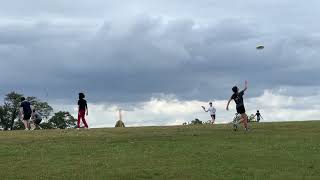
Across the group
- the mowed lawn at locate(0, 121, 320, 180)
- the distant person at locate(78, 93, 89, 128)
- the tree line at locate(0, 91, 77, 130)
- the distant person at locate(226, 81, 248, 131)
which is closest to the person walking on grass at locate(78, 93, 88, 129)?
the distant person at locate(78, 93, 89, 128)

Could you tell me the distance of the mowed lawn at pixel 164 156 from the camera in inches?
746

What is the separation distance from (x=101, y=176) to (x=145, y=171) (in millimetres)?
1437

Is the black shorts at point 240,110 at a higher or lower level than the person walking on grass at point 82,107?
lower

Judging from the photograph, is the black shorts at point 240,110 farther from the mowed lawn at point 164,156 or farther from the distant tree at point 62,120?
the distant tree at point 62,120

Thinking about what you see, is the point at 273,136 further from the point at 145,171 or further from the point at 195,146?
the point at 145,171

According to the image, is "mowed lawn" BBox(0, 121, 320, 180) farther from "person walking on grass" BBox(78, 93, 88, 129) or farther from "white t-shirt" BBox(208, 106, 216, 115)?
"white t-shirt" BBox(208, 106, 216, 115)

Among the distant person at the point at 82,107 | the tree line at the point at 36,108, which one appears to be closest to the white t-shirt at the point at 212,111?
the distant person at the point at 82,107

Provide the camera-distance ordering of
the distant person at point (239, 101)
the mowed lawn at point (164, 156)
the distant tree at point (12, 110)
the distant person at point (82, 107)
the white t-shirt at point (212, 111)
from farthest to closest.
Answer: the distant tree at point (12, 110) → the white t-shirt at point (212, 111) → the distant person at point (82, 107) → the distant person at point (239, 101) → the mowed lawn at point (164, 156)

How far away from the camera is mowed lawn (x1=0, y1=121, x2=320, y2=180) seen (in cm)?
1895

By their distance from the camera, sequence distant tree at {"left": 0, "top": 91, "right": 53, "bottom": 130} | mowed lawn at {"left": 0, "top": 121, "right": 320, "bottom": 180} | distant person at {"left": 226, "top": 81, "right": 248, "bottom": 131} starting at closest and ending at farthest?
1. mowed lawn at {"left": 0, "top": 121, "right": 320, "bottom": 180}
2. distant person at {"left": 226, "top": 81, "right": 248, "bottom": 131}
3. distant tree at {"left": 0, "top": 91, "right": 53, "bottom": 130}

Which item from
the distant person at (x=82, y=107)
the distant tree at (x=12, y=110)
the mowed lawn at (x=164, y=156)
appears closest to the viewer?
the mowed lawn at (x=164, y=156)

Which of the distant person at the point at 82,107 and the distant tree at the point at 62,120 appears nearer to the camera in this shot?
the distant person at the point at 82,107

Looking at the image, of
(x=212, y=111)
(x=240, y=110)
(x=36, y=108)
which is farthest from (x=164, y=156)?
(x=36, y=108)

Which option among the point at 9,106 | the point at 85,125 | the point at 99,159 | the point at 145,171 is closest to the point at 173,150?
the point at 99,159
